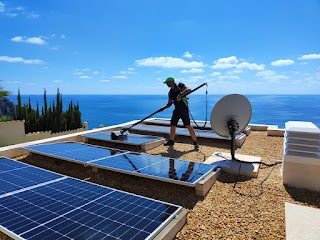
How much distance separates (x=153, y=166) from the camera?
510 centimetres

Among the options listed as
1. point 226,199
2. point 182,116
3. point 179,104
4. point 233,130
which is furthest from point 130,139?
point 226,199

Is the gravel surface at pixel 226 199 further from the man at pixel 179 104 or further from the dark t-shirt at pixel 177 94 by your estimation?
the dark t-shirt at pixel 177 94

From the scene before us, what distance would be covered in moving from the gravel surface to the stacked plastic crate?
0.19 metres

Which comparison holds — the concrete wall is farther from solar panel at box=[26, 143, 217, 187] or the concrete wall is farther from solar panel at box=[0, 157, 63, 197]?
solar panel at box=[0, 157, 63, 197]

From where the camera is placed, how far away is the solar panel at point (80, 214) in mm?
2769

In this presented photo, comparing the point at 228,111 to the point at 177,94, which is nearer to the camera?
the point at 228,111

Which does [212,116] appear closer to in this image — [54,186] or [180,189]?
[180,189]

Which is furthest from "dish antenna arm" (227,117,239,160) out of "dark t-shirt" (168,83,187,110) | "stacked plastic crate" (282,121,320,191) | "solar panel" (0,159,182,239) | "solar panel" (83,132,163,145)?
"solar panel" (0,159,182,239)

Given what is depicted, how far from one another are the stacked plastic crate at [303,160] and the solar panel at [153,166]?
4.81 feet

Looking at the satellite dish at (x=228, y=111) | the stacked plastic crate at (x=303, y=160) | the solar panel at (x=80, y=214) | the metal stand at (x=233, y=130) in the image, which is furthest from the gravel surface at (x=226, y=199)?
the satellite dish at (x=228, y=111)

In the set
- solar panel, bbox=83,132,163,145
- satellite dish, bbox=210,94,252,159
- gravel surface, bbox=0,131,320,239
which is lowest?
gravel surface, bbox=0,131,320,239

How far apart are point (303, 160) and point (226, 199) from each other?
1.81 metres

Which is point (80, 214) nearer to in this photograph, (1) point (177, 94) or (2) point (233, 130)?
(2) point (233, 130)

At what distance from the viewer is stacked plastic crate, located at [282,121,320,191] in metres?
4.72
